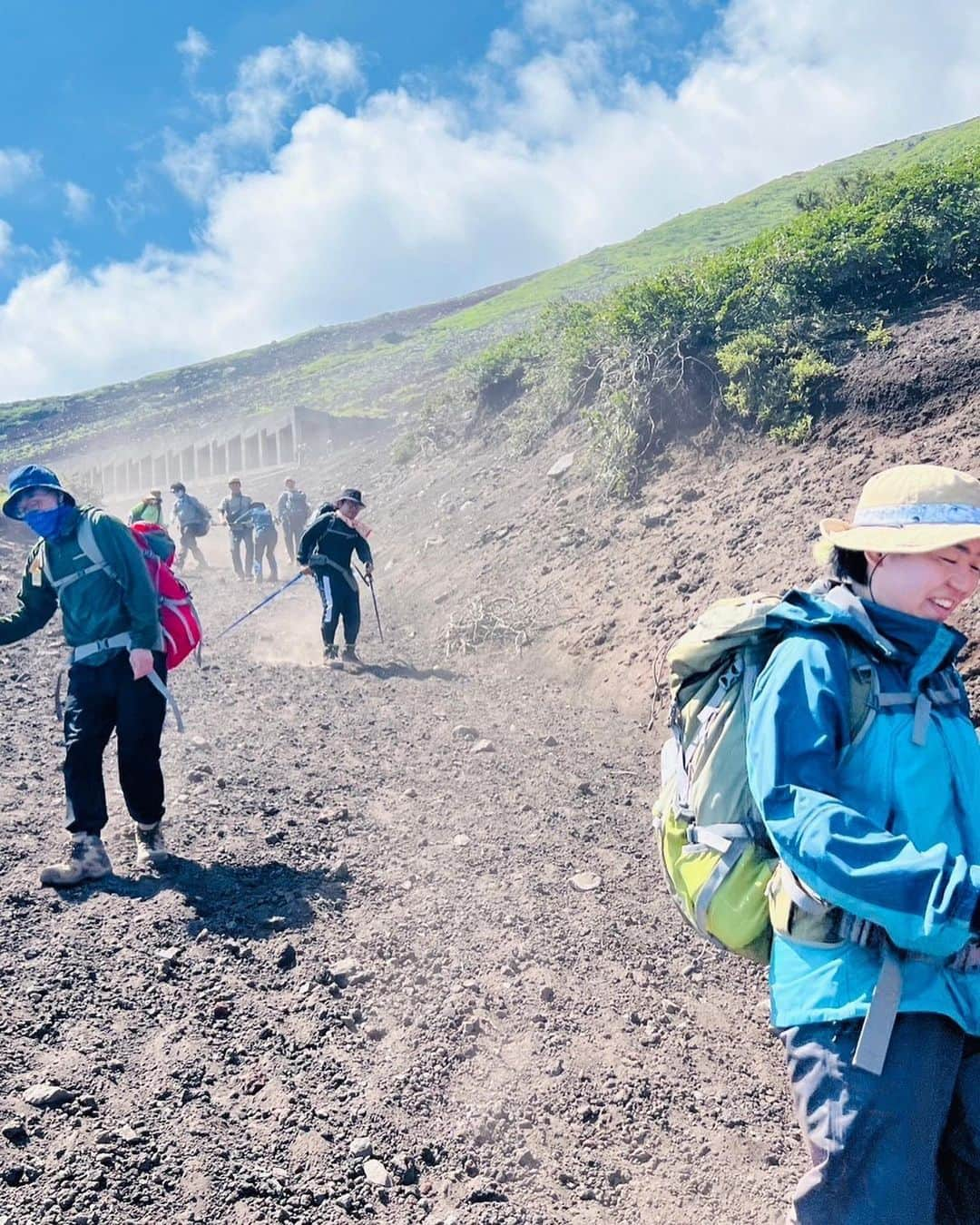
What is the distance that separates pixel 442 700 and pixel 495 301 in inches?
1922

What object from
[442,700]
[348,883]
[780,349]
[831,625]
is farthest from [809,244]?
[831,625]

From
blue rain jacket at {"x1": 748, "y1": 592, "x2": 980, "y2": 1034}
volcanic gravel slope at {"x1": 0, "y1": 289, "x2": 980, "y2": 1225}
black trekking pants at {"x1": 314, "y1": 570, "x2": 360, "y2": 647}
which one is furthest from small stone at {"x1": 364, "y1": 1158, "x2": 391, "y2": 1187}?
black trekking pants at {"x1": 314, "y1": 570, "x2": 360, "y2": 647}

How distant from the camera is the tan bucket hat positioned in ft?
5.89

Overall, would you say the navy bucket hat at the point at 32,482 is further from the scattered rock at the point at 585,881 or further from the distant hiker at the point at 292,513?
the distant hiker at the point at 292,513

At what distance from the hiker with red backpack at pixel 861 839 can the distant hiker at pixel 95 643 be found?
3390 millimetres

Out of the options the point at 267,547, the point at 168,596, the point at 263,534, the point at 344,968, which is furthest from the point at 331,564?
the point at 267,547

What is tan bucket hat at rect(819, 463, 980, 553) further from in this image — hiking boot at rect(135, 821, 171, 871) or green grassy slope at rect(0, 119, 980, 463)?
green grassy slope at rect(0, 119, 980, 463)

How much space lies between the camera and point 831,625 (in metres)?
1.80

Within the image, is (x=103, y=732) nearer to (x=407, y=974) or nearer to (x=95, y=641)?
(x=95, y=641)

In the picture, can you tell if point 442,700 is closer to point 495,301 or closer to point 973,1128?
point 973,1128

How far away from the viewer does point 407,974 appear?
3.72 metres

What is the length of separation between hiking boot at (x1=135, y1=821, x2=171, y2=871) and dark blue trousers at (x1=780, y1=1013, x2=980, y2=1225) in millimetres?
3756

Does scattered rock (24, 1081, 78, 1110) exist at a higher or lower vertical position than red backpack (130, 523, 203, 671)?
lower

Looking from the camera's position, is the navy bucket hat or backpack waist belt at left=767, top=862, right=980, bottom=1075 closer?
backpack waist belt at left=767, top=862, right=980, bottom=1075
